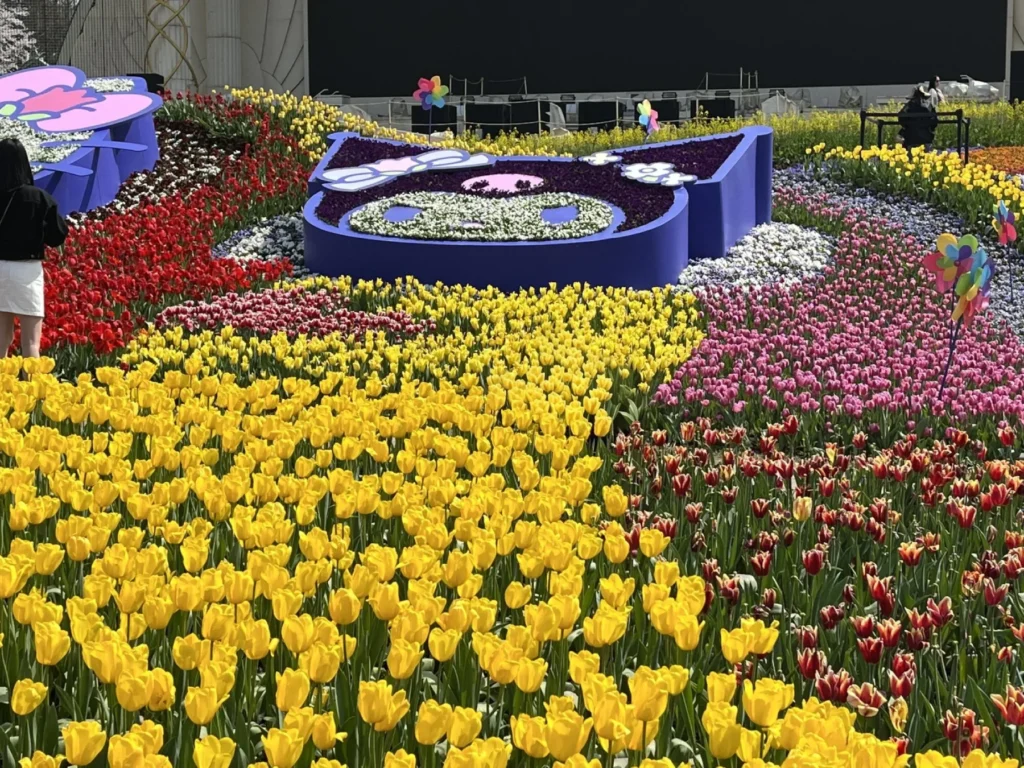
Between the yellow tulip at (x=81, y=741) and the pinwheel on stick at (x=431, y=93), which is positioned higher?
the pinwheel on stick at (x=431, y=93)

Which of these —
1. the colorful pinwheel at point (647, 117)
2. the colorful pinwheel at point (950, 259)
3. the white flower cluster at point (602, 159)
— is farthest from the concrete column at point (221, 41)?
the colorful pinwheel at point (950, 259)

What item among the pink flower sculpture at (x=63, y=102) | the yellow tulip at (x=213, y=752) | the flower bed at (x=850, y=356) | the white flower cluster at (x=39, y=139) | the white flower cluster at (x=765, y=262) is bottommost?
the flower bed at (x=850, y=356)

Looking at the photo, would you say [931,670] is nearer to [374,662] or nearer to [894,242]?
[374,662]

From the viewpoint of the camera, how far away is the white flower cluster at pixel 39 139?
12312 millimetres

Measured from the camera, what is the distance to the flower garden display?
39.5 feet

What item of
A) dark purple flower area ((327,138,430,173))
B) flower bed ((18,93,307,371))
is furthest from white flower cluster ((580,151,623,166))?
flower bed ((18,93,307,371))

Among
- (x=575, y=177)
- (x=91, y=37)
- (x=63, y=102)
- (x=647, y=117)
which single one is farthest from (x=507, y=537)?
(x=91, y=37)

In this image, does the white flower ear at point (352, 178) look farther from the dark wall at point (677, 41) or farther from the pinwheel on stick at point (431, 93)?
the dark wall at point (677, 41)

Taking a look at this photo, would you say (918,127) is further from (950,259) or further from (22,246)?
(22,246)

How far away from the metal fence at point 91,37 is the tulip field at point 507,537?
22.0 m

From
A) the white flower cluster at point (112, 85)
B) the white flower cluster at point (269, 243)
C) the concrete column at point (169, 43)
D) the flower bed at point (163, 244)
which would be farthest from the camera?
the concrete column at point (169, 43)

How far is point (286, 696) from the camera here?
2002 mm

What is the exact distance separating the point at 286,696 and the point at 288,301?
6587 millimetres

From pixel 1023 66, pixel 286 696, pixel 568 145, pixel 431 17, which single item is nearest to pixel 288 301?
pixel 286 696
